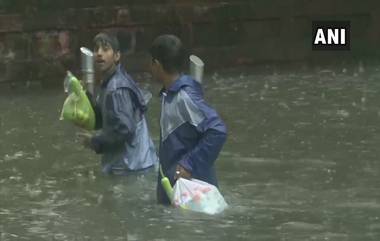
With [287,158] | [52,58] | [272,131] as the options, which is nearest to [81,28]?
[52,58]

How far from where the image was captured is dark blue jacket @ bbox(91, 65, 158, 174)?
6.73 m

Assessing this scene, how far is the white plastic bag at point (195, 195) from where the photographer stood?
5.82 m

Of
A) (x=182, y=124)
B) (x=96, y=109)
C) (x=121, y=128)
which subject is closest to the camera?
(x=182, y=124)

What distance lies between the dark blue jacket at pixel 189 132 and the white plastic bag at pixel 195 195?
7cm

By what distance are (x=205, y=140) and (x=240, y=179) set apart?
6.35 feet

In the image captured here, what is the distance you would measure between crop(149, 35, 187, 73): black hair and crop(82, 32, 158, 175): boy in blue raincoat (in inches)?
34.9

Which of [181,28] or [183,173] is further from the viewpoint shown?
[181,28]

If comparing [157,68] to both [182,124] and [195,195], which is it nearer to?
[182,124]

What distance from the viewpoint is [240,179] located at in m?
7.61

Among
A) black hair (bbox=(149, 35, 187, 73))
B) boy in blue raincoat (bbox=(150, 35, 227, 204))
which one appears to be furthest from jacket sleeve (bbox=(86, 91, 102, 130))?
black hair (bbox=(149, 35, 187, 73))

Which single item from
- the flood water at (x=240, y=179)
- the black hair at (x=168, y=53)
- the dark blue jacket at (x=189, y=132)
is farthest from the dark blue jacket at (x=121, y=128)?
the black hair at (x=168, y=53)

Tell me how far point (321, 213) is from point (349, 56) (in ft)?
30.0

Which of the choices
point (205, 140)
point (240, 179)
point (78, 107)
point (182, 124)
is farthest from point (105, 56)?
point (240, 179)

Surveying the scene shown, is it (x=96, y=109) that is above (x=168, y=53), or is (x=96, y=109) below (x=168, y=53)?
below
